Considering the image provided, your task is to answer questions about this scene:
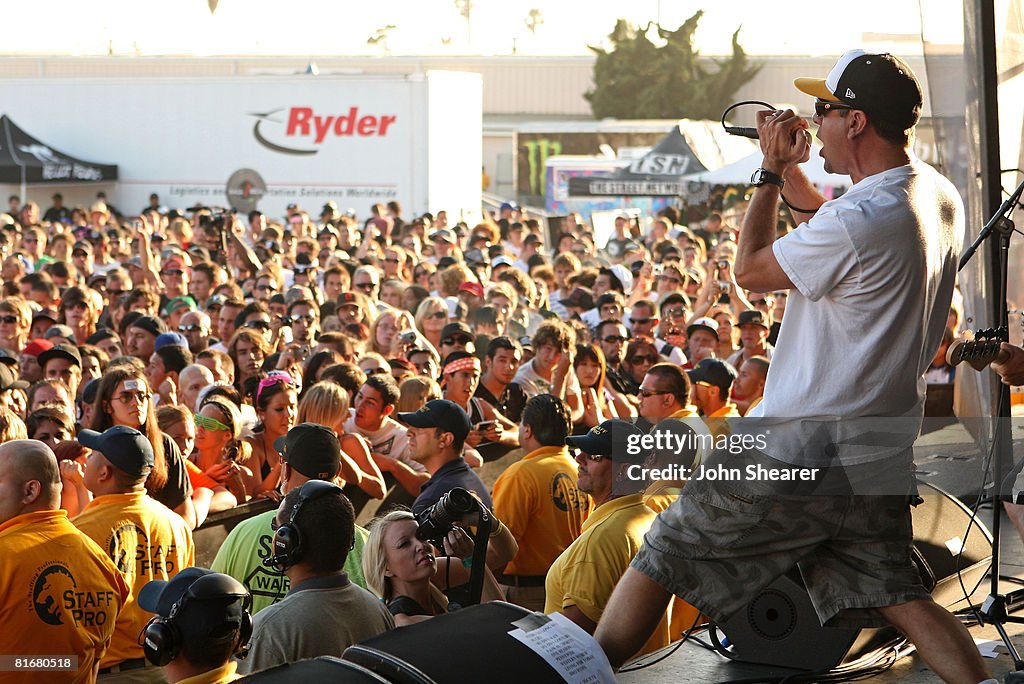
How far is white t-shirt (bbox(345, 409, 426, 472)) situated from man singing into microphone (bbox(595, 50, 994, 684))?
13.2 feet

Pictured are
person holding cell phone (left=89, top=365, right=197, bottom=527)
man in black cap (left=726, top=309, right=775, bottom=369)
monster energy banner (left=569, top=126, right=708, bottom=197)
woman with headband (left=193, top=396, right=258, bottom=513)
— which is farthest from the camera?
monster energy banner (left=569, top=126, right=708, bottom=197)

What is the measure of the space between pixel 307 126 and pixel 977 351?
26.5 metres

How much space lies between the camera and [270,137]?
29406mm

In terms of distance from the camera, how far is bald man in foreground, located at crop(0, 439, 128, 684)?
425 cm

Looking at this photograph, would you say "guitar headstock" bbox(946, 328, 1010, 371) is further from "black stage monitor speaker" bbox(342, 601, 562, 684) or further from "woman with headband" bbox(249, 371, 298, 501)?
"woman with headband" bbox(249, 371, 298, 501)

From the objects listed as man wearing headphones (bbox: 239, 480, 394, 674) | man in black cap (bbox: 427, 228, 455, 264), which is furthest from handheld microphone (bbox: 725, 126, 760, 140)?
man in black cap (bbox: 427, 228, 455, 264)

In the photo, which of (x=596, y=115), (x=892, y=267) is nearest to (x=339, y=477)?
(x=892, y=267)

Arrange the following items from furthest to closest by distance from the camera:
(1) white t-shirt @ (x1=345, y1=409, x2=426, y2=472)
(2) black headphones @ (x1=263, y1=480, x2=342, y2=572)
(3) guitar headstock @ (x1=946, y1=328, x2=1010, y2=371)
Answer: (1) white t-shirt @ (x1=345, y1=409, x2=426, y2=472) < (3) guitar headstock @ (x1=946, y1=328, x2=1010, y2=371) < (2) black headphones @ (x1=263, y1=480, x2=342, y2=572)

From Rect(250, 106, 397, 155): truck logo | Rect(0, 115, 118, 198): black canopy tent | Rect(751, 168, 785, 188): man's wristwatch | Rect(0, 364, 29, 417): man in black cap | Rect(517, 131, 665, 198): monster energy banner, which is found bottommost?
Rect(0, 364, 29, 417): man in black cap

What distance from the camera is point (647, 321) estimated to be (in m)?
11.2

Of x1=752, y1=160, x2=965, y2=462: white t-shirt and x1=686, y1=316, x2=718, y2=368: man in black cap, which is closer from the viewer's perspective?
x1=752, y1=160, x2=965, y2=462: white t-shirt

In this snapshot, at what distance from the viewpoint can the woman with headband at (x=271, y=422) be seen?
23.5 feet

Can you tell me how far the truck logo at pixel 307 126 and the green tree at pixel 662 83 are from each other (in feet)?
107

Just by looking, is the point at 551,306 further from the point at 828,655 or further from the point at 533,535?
the point at 828,655
